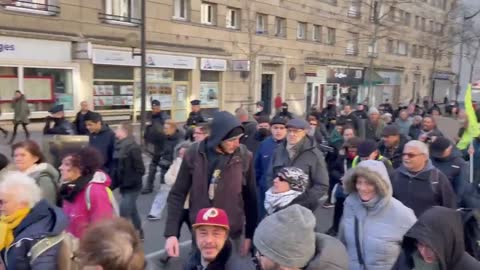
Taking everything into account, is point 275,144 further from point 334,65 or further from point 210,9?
point 334,65

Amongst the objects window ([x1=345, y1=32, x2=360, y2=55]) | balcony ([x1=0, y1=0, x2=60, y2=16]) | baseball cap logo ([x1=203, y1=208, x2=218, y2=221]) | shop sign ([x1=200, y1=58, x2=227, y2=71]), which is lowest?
baseball cap logo ([x1=203, y1=208, x2=218, y2=221])

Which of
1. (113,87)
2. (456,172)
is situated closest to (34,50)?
(113,87)

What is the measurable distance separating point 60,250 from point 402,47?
4541 cm

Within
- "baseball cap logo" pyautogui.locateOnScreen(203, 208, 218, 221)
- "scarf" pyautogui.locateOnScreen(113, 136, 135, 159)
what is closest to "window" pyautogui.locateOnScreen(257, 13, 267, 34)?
"scarf" pyautogui.locateOnScreen(113, 136, 135, 159)

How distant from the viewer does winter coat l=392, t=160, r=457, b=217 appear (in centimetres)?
440

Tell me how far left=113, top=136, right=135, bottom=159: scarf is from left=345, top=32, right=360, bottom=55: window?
30802mm

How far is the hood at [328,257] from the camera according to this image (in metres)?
2.08

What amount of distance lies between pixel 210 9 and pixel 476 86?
12158mm

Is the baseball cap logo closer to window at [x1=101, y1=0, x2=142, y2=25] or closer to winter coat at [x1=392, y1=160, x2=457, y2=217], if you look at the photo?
winter coat at [x1=392, y1=160, x2=457, y2=217]

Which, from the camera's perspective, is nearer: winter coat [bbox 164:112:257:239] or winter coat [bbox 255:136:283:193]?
winter coat [bbox 164:112:257:239]

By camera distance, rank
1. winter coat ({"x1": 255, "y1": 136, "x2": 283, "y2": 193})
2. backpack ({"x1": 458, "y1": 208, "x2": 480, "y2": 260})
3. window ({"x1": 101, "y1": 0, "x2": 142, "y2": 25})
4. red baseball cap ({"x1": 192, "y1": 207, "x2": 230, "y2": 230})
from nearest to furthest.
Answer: backpack ({"x1": 458, "y1": 208, "x2": 480, "y2": 260}) → red baseball cap ({"x1": 192, "y1": 207, "x2": 230, "y2": 230}) → winter coat ({"x1": 255, "y1": 136, "x2": 283, "y2": 193}) → window ({"x1": 101, "y1": 0, "x2": 142, "y2": 25})

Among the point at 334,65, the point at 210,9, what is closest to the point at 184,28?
the point at 210,9

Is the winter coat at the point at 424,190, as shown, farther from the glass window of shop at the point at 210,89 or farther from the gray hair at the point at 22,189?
the glass window of shop at the point at 210,89

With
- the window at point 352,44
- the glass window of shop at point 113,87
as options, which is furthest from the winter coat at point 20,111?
the window at point 352,44
